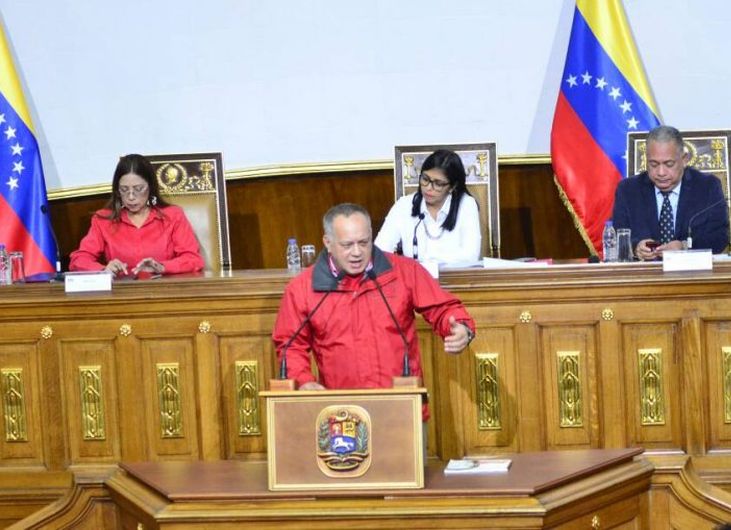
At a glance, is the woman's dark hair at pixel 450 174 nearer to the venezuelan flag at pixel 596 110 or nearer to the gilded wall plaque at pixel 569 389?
the gilded wall plaque at pixel 569 389

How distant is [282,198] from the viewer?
7.44 meters

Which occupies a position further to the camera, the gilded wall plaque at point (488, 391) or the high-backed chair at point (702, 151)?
the high-backed chair at point (702, 151)

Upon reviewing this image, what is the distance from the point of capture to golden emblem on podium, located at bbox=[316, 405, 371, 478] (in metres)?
3.77

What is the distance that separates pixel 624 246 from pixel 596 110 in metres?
1.83

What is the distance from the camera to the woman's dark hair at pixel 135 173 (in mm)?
5680

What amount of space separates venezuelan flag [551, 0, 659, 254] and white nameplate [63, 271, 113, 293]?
2664 mm

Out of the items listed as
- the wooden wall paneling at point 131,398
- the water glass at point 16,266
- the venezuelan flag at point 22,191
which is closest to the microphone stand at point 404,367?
the wooden wall paneling at point 131,398

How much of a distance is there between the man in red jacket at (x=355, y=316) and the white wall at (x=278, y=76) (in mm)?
3142

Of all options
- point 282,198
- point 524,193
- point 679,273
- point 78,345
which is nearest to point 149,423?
point 78,345

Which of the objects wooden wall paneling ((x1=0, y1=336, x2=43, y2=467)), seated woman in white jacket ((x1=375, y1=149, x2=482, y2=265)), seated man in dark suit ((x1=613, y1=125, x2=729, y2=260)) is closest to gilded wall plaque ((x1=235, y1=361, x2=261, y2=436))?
wooden wall paneling ((x1=0, y1=336, x2=43, y2=467))

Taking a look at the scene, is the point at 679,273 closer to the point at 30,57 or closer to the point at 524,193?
the point at 524,193

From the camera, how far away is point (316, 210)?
24.4ft

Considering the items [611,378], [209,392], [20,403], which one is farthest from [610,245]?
[20,403]

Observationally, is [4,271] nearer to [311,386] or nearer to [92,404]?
[92,404]
